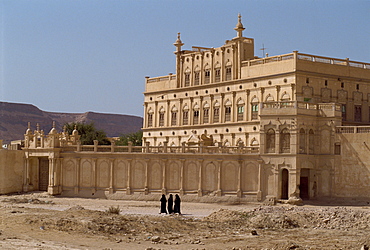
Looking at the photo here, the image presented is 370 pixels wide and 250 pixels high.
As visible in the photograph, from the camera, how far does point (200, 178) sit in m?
52.6

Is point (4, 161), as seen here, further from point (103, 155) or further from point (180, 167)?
point (180, 167)

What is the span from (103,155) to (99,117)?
115441 millimetres

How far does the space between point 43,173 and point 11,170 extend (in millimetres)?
2610

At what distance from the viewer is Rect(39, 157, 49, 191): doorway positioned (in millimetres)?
58281

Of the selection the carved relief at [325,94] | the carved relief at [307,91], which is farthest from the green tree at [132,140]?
the carved relief at [325,94]

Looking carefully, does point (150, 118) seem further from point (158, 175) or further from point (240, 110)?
point (158, 175)

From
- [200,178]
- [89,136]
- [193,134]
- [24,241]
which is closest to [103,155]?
[200,178]

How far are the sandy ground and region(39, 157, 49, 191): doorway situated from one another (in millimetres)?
10834

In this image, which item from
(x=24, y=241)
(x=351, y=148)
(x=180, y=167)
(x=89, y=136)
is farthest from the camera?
(x=89, y=136)

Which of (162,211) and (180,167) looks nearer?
(162,211)

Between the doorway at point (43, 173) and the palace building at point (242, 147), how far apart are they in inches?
3.3

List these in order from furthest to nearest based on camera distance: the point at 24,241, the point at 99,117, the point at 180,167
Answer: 1. the point at 99,117
2. the point at 180,167
3. the point at 24,241

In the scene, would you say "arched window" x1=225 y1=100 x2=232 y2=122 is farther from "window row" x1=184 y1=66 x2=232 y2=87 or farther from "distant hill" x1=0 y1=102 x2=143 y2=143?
"distant hill" x1=0 y1=102 x2=143 y2=143

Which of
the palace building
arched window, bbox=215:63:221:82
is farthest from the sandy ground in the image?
arched window, bbox=215:63:221:82
